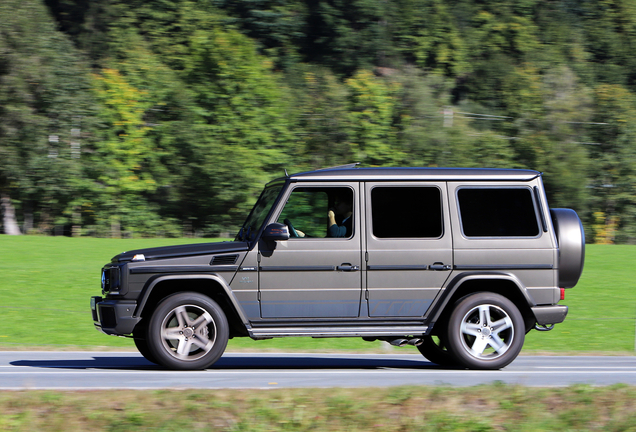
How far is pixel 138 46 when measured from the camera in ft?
134

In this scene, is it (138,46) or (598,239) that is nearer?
(598,239)

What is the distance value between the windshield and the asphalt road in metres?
1.35

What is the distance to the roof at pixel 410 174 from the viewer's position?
811 centimetres

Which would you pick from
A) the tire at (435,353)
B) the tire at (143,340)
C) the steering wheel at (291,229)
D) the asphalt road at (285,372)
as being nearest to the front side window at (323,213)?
the steering wheel at (291,229)

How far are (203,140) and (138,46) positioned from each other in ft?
31.2

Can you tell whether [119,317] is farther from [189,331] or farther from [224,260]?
[224,260]

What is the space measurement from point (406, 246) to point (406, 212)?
348mm

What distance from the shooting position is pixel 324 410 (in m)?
5.72

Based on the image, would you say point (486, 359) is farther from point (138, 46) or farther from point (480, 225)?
point (138, 46)

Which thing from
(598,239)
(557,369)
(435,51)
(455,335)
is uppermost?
(455,335)

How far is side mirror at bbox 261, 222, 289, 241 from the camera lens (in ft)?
25.5

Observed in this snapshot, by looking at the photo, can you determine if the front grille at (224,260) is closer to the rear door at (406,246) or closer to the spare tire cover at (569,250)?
the rear door at (406,246)

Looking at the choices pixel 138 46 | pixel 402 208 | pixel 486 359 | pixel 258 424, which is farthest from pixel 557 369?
pixel 138 46

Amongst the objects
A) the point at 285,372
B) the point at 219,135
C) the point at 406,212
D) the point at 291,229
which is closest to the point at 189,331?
the point at 285,372
